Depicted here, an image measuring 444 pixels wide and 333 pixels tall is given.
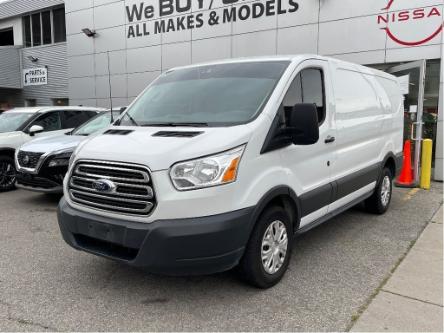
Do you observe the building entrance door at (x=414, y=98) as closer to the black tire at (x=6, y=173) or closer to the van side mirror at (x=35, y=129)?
the van side mirror at (x=35, y=129)

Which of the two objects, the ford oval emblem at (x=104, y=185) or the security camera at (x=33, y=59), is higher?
the security camera at (x=33, y=59)

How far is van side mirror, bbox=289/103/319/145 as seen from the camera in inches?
131

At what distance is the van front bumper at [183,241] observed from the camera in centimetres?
290

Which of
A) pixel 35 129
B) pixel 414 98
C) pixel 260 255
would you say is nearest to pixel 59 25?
pixel 35 129

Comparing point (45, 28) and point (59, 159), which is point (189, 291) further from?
point (45, 28)

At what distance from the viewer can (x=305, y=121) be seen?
11.0 ft

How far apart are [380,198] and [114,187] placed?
4206mm

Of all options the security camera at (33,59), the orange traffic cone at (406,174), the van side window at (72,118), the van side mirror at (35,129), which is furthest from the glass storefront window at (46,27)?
the orange traffic cone at (406,174)

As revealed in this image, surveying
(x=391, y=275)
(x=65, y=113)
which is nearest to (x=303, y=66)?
(x=391, y=275)

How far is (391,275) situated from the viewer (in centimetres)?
383

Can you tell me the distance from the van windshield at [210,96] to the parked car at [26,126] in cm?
481

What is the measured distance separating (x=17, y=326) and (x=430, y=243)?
440 cm

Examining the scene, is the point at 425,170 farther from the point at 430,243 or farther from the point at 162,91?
the point at 162,91

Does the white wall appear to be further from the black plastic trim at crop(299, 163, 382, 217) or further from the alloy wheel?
the alloy wheel
